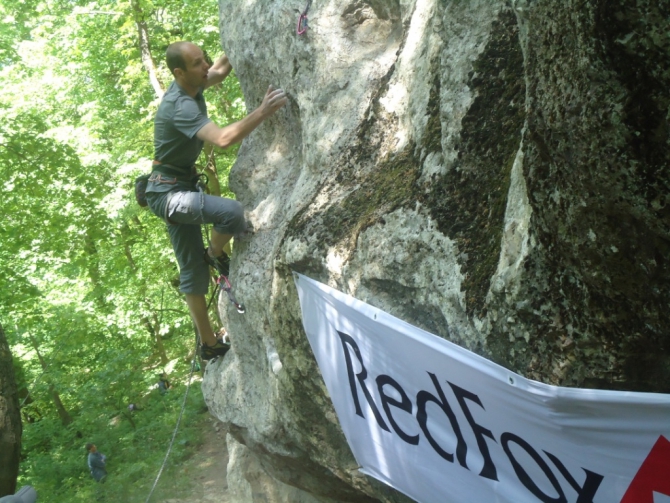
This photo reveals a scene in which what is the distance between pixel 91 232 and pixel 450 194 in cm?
1014

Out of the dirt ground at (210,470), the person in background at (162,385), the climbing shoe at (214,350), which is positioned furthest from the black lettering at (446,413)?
the person in background at (162,385)

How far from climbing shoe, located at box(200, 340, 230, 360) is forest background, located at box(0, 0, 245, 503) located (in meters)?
4.09

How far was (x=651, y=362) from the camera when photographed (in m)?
2.38

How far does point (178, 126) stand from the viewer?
16.2 ft

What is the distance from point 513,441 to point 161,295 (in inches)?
519

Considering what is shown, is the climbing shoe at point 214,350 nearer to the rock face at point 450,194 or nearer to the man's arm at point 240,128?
the rock face at point 450,194

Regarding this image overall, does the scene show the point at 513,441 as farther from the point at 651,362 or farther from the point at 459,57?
the point at 459,57

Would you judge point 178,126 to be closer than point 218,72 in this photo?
Yes

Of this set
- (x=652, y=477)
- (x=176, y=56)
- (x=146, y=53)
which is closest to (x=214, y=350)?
(x=176, y=56)

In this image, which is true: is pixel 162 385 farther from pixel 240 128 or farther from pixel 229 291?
pixel 240 128

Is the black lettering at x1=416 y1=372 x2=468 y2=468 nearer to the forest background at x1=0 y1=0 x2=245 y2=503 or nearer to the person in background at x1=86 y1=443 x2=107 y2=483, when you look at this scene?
the forest background at x1=0 y1=0 x2=245 y2=503

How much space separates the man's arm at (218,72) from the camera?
225 inches

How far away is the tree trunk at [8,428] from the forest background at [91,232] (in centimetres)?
285

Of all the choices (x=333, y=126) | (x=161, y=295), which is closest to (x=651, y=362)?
(x=333, y=126)
